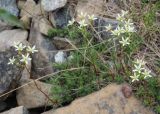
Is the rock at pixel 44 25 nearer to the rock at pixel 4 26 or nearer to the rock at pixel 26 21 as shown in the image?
the rock at pixel 26 21

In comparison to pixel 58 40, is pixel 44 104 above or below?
below

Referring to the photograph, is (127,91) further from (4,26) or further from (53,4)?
(4,26)

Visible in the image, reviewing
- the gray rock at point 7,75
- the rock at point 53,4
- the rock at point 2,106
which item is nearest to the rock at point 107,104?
the gray rock at point 7,75

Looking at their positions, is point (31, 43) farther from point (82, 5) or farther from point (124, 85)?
point (124, 85)

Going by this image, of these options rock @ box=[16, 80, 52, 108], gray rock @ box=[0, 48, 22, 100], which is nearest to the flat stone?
gray rock @ box=[0, 48, 22, 100]

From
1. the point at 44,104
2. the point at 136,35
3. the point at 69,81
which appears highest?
the point at 136,35

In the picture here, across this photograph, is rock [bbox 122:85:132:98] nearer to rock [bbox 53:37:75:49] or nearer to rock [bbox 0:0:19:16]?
rock [bbox 53:37:75:49]

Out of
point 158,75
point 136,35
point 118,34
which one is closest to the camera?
point 118,34

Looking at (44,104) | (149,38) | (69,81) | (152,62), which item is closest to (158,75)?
(152,62)
